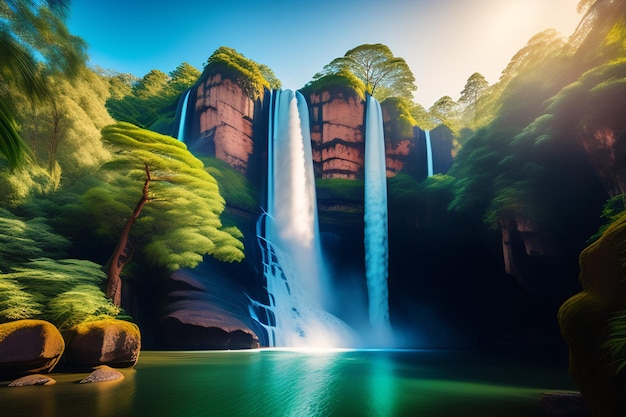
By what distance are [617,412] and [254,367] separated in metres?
7.60

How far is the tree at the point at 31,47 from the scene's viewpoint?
386cm

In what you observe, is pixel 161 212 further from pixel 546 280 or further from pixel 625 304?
pixel 546 280

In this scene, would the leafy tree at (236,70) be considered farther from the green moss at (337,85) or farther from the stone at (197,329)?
the stone at (197,329)

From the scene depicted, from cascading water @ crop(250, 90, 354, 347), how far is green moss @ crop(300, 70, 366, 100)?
1323 mm

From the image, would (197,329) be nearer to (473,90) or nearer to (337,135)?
(337,135)

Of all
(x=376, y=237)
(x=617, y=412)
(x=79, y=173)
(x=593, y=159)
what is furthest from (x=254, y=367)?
(x=376, y=237)

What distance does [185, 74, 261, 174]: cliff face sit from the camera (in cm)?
2245

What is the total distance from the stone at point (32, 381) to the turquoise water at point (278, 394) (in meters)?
0.22

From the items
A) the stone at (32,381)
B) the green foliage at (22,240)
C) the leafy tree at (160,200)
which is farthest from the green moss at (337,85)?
the stone at (32,381)

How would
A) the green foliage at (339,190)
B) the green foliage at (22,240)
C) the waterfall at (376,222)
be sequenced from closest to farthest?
the green foliage at (22,240)
the waterfall at (376,222)
the green foliage at (339,190)

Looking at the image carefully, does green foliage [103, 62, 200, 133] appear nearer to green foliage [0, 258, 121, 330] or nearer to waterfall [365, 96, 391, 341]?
waterfall [365, 96, 391, 341]

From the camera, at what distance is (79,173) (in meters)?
13.4

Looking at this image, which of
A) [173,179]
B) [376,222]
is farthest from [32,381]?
[376,222]

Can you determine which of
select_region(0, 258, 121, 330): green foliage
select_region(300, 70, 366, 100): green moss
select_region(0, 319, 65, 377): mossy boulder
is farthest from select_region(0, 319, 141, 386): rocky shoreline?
select_region(300, 70, 366, 100): green moss
